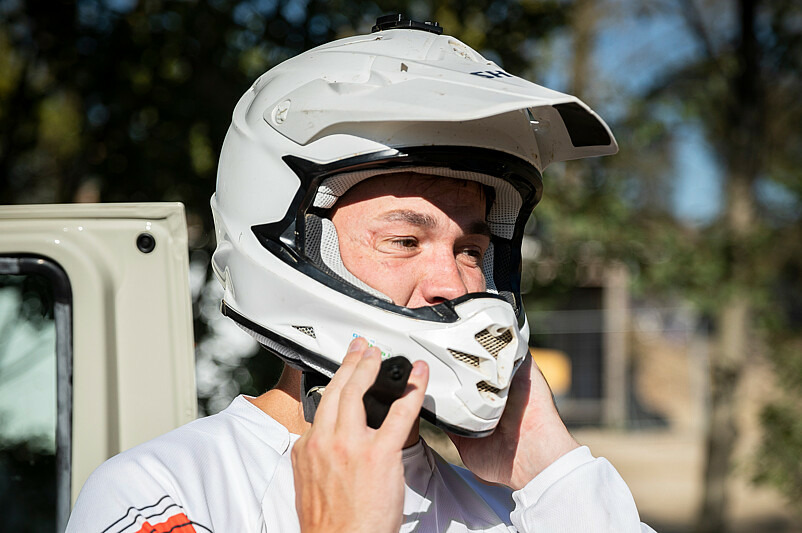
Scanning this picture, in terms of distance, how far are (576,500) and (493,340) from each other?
424 millimetres

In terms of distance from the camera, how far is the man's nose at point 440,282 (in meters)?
1.91

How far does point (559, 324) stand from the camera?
17.2m

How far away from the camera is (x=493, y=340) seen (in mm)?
1854

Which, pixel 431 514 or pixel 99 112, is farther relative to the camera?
pixel 99 112

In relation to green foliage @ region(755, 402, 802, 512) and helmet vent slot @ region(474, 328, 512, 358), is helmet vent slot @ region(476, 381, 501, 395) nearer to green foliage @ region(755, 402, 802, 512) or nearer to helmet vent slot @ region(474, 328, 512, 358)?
helmet vent slot @ region(474, 328, 512, 358)

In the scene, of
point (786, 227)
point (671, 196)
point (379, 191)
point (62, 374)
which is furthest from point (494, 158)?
point (671, 196)

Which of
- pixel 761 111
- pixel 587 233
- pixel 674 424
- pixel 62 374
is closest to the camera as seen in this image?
pixel 62 374

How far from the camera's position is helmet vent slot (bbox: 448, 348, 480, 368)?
180 cm

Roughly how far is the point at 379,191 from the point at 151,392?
78 cm

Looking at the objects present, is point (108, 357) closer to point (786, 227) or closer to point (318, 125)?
point (318, 125)

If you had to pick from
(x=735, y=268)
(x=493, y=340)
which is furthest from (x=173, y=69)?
(x=735, y=268)

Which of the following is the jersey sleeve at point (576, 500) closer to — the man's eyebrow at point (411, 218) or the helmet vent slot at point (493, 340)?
the helmet vent slot at point (493, 340)

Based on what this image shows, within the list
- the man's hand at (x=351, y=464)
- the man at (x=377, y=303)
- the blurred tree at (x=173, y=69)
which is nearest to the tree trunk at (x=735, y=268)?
the blurred tree at (x=173, y=69)

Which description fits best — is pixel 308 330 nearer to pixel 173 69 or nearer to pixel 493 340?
pixel 493 340
